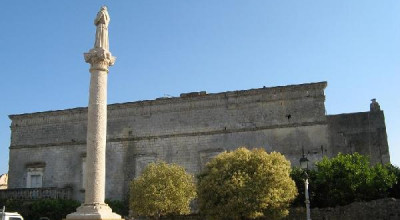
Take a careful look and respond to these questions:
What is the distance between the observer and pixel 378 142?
2484cm

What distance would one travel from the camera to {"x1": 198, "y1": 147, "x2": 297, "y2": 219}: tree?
58.3 feet

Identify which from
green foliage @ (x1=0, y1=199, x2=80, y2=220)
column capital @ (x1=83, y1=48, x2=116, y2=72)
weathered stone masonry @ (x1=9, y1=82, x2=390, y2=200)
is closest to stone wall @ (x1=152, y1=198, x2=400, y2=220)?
weathered stone masonry @ (x1=9, y1=82, x2=390, y2=200)

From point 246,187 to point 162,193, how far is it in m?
4.34

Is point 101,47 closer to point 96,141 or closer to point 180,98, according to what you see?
point 96,141

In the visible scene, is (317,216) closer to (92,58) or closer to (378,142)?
(378,142)

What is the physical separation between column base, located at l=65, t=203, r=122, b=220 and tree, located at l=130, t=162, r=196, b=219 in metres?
6.85

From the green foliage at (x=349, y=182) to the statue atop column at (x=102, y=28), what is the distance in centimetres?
1105

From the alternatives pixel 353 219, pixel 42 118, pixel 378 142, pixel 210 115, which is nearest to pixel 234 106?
pixel 210 115

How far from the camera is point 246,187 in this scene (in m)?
18.0

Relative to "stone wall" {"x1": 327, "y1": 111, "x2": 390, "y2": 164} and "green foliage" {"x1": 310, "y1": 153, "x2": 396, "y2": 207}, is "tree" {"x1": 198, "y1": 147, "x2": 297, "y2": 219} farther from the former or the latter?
"stone wall" {"x1": 327, "y1": 111, "x2": 390, "y2": 164}

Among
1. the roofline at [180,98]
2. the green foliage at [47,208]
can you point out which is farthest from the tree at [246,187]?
the green foliage at [47,208]

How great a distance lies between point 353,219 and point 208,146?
10.4m

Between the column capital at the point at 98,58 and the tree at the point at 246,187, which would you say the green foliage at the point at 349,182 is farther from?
the column capital at the point at 98,58

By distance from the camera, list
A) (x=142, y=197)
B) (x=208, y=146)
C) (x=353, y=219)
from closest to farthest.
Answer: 1. (x=353, y=219)
2. (x=142, y=197)
3. (x=208, y=146)
